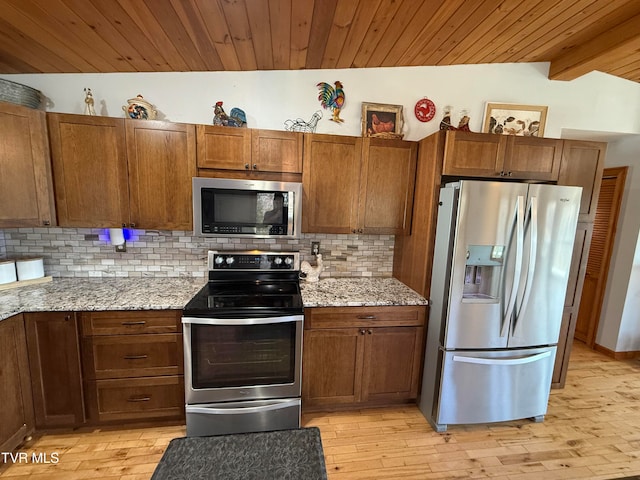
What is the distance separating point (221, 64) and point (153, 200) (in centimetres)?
122

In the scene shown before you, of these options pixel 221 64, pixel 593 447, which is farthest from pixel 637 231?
pixel 221 64

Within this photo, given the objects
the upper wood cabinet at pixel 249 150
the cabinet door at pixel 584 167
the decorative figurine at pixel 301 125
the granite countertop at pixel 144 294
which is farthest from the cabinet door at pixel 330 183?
the cabinet door at pixel 584 167

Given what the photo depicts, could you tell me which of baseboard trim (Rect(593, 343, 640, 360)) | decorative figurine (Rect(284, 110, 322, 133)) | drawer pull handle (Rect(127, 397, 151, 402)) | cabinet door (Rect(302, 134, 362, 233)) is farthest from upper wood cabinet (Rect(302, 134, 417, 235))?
baseboard trim (Rect(593, 343, 640, 360))

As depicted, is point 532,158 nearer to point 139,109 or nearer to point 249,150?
point 249,150

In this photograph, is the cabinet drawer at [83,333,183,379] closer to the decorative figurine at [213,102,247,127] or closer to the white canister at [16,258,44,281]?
the white canister at [16,258,44,281]

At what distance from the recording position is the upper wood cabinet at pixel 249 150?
82.7 inches

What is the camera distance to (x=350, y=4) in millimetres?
1631

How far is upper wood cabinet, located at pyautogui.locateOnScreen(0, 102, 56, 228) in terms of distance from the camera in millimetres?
1840

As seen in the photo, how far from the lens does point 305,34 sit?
190 centimetres

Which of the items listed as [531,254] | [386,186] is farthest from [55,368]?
[531,254]

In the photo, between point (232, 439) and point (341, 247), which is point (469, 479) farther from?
A: point (341, 247)

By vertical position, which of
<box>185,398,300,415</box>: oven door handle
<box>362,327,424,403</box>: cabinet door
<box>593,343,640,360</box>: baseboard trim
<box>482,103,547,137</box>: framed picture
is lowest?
<box>593,343,640,360</box>: baseboard trim

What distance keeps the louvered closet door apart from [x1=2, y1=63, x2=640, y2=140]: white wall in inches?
27.1

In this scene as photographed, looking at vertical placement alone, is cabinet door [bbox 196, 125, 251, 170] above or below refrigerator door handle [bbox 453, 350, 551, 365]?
above
